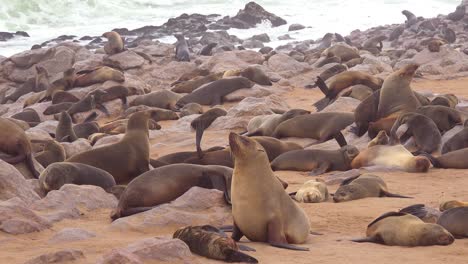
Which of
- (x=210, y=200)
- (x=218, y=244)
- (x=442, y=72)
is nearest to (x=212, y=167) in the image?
(x=210, y=200)

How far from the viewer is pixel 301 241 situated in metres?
4.82

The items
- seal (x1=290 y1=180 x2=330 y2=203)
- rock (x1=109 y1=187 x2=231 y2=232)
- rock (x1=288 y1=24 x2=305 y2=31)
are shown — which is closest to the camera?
rock (x1=109 y1=187 x2=231 y2=232)

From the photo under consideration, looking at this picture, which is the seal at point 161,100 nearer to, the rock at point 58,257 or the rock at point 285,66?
the rock at point 285,66

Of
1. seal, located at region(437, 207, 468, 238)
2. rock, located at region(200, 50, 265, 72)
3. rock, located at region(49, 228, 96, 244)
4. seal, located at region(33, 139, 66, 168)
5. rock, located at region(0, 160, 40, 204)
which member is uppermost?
seal, located at region(437, 207, 468, 238)

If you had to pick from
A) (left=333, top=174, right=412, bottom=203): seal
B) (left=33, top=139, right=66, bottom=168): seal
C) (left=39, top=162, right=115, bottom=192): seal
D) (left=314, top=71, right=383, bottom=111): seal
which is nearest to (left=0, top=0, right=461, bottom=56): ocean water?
(left=314, top=71, right=383, bottom=111): seal

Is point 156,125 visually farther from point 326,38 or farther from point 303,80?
point 326,38

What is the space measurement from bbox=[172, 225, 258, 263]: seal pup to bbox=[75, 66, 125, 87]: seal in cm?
1058

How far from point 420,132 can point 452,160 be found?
2.67 ft

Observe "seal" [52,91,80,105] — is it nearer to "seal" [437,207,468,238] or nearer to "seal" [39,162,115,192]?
"seal" [39,162,115,192]

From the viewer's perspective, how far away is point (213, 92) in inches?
525

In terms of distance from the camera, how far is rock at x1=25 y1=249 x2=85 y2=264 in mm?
3748

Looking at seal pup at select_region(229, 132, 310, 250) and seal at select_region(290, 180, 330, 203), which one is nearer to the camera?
seal pup at select_region(229, 132, 310, 250)

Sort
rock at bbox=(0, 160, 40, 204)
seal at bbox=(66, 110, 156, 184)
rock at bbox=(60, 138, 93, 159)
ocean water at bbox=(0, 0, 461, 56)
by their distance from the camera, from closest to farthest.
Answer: rock at bbox=(0, 160, 40, 204) → seal at bbox=(66, 110, 156, 184) → rock at bbox=(60, 138, 93, 159) → ocean water at bbox=(0, 0, 461, 56)

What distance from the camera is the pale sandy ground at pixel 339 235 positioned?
14.1 ft
